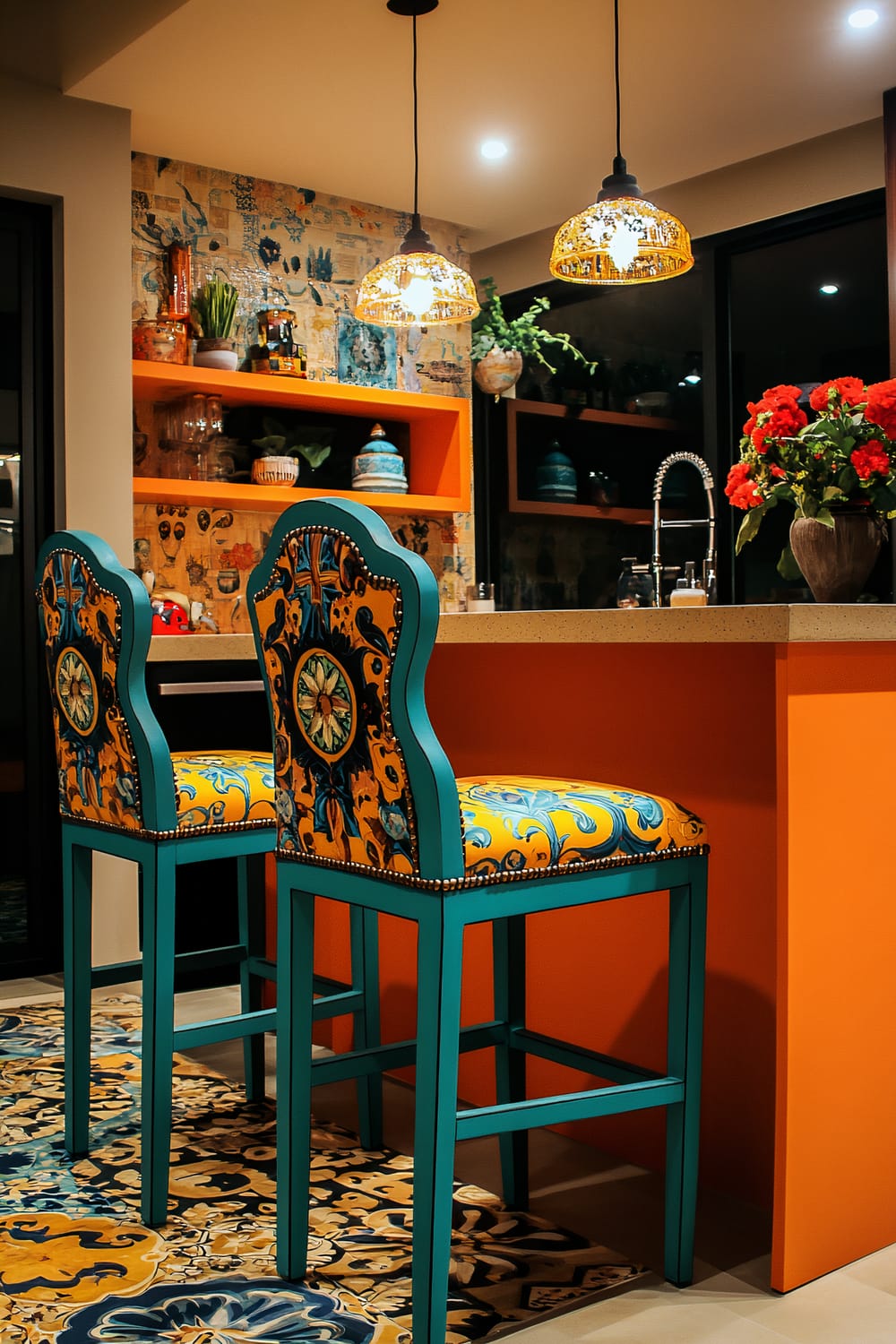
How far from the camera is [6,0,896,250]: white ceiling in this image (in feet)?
11.1

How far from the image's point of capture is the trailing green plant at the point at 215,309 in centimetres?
440

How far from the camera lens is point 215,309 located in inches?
173

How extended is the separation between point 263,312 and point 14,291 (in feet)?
3.32

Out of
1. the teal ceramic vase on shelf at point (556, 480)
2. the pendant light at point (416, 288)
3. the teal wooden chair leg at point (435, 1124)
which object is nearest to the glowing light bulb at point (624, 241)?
the pendant light at point (416, 288)

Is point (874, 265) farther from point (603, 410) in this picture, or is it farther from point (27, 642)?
point (27, 642)

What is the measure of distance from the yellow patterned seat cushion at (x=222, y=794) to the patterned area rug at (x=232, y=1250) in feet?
1.98

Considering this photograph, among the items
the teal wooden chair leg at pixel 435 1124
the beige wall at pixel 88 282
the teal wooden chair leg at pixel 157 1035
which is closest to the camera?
the teal wooden chair leg at pixel 435 1124

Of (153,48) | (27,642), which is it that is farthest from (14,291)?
(27,642)

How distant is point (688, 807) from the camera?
2.10m

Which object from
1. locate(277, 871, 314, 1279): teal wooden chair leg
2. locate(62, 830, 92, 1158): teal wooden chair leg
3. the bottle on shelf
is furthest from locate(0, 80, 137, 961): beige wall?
locate(277, 871, 314, 1279): teal wooden chair leg

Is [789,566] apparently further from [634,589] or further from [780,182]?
[780,182]

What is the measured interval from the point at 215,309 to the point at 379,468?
81cm

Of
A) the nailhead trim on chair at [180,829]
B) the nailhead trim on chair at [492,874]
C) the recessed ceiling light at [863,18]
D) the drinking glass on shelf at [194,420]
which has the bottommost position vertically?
the nailhead trim on chair at [180,829]

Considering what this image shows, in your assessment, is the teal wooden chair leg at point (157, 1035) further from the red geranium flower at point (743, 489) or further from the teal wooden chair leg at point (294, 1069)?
the red geranium flower at point (743, 489)
